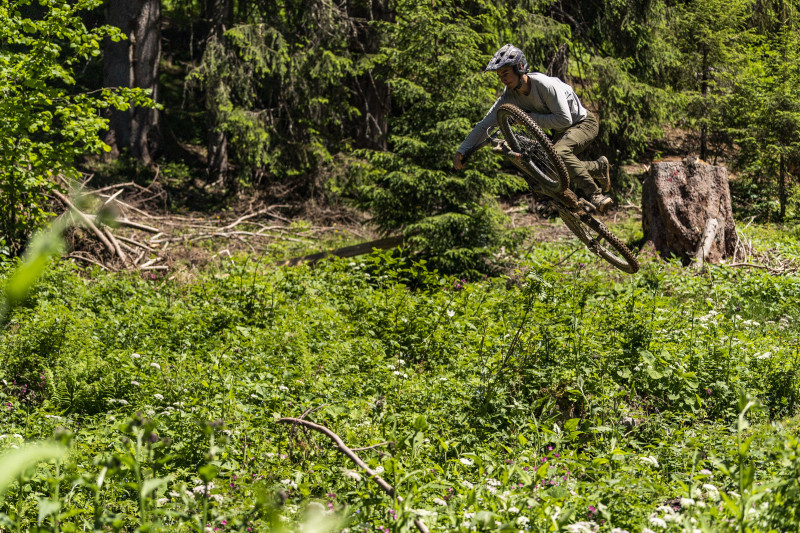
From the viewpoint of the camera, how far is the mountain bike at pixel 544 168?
7.14 m

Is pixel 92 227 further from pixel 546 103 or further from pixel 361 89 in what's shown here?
pixel 361 89

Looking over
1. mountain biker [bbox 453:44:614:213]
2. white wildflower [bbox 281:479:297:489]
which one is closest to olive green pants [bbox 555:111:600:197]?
mountain biker [bbox 453:44:614:213]

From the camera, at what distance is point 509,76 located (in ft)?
23.0

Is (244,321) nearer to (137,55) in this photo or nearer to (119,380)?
(119,380)

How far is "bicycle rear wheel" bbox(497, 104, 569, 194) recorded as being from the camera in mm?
7105

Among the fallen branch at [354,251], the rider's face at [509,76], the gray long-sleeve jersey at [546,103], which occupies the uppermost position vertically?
the rider's face at [509,76]

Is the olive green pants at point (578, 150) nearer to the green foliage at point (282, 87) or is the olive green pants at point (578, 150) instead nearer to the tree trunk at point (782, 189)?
the green foliage at point (282, 87)

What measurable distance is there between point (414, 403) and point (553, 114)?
3073 mm

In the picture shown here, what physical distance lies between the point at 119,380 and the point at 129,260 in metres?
5.65

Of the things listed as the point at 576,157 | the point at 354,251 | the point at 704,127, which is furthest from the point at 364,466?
the point at 704,127

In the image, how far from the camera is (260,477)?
464cm

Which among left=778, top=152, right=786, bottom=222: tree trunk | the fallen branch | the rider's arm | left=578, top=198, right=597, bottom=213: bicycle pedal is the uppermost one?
the rider's arm

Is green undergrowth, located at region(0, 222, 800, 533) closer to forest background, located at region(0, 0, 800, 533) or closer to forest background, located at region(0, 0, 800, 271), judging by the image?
forest background, located at region(0, 0, 800, 533)

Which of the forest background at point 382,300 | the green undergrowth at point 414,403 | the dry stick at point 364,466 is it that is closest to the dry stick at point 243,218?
the forest background at point 382,300
